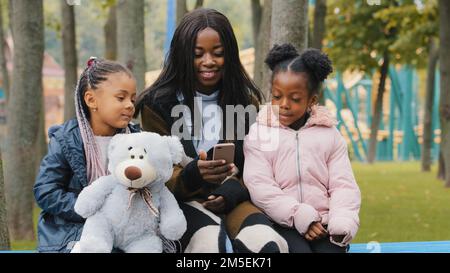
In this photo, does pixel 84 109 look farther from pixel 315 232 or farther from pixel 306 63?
pixel 315 232

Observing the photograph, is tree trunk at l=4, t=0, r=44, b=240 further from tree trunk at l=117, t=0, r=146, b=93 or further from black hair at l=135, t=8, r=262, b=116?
black hair at l=135, t=8, r=262, b=116

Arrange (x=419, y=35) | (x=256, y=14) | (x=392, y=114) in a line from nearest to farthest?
(x=256, y=14), (x=419, y=35), (x=392, y=114)

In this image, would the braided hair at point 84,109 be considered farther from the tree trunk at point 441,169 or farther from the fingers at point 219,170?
the tree trunk at point 441,169

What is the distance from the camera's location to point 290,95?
3.67 m

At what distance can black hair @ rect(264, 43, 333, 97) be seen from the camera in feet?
12.1

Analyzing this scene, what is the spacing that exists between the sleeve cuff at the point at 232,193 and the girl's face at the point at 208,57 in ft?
1.86

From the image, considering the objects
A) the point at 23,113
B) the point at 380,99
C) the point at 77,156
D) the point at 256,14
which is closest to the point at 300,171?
the point at 77,156

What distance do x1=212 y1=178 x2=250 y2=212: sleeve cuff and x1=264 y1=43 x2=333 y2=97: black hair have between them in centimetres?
56

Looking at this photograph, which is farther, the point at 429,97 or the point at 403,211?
the point at 429,97

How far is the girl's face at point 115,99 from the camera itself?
3.54 meters

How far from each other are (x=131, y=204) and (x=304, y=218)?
79 cm

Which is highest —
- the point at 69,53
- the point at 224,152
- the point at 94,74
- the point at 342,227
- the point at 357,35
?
the point at 357,35

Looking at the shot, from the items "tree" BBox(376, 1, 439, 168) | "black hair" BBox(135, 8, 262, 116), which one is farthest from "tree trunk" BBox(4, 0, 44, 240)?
"tree" BBox(376, 1, 439, 168)
